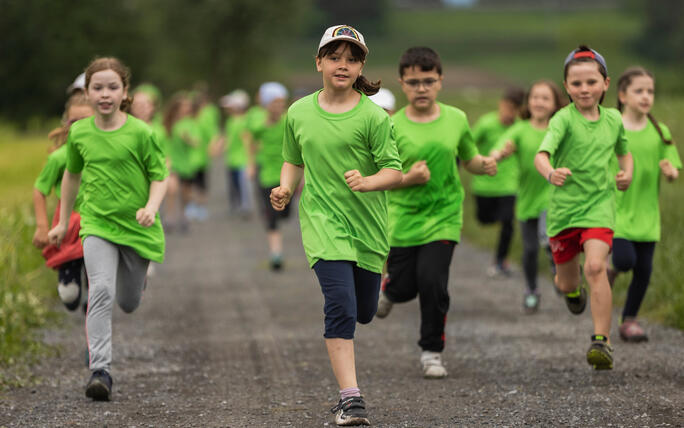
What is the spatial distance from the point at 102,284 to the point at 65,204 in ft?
2.20

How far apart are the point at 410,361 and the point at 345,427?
76.9 inches

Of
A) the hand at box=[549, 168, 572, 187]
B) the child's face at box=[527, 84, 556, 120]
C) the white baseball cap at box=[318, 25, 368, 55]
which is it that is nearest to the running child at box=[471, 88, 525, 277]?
the child's face at box=[527, 84, 556, 120]

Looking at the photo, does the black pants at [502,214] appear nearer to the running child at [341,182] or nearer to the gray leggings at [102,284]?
the gray leggings at [102,284]

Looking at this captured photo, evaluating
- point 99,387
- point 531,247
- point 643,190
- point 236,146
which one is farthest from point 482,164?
point 236,146

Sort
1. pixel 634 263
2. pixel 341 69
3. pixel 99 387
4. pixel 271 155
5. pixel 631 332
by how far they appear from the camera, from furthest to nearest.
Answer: pixel 271 155, pixel 631 332, pixel 634 263, pixel 99 387, pixel 341 69

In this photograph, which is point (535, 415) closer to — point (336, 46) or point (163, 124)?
point (336, 46)

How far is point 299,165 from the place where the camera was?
589 cm

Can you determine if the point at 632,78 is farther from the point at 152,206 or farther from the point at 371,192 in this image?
the point at 152,206

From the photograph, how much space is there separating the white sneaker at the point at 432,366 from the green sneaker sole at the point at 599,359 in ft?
3.00

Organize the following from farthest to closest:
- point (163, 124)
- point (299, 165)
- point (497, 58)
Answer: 1. point (497, 58)
2. point (163, 124)
3. point (299, 165)

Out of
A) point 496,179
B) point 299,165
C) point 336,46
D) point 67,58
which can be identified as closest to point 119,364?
point 299,165

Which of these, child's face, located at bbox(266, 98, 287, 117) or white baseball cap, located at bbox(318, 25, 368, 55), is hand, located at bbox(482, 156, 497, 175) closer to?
white baseball cap, located at bbox(318, 25, 368, 55)

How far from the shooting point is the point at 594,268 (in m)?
6.55

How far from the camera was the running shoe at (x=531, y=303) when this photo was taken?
365 inches
